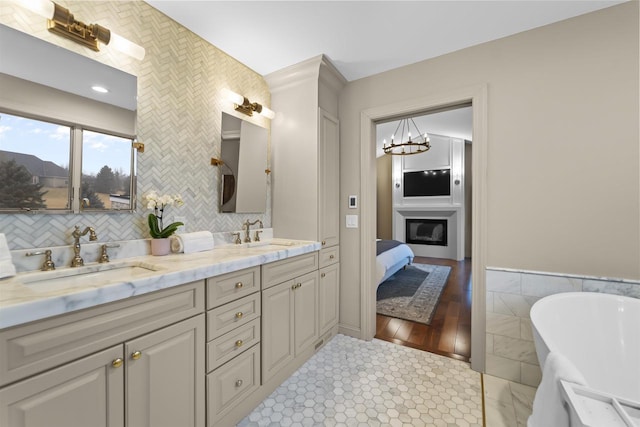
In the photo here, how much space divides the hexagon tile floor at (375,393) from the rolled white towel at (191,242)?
42.7 inches

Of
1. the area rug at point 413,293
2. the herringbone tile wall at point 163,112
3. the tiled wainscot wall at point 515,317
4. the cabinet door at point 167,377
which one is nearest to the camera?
the cabinet door at point 167,377

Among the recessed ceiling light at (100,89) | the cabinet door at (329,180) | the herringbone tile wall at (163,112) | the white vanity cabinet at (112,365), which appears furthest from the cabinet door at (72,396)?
the cabinet door at (329,180)

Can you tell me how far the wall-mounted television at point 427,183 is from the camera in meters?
6.06

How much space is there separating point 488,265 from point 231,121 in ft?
7.77

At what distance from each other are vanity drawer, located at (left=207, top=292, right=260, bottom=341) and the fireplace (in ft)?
18.8

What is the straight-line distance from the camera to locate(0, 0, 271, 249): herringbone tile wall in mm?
1275

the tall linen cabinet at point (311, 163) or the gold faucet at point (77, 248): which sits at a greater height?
the tall linen cabinet at point (311, 163)

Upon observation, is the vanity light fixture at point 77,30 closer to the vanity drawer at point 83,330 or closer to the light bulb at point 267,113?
the light bulb at point 267,113

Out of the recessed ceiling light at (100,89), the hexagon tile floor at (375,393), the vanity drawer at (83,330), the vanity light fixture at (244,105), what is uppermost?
the vanity light fixture at (244,105)

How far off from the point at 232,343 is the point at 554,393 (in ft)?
4.67

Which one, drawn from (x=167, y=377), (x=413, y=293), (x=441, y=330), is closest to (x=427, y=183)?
(x=413, y=293)

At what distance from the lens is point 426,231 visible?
648 centimetres

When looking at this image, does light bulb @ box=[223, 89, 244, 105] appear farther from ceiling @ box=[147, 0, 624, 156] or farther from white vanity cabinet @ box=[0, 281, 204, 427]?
white vanity cabinet @ box=[0, 281, 204, 427]

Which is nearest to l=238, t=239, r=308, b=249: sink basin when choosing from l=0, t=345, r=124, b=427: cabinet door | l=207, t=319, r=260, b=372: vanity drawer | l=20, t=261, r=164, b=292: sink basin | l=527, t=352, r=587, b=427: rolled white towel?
l=207, t=319, r=260, b=372: vanity drawer
